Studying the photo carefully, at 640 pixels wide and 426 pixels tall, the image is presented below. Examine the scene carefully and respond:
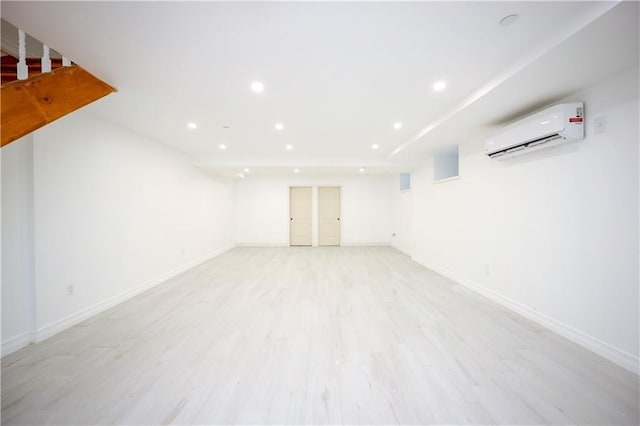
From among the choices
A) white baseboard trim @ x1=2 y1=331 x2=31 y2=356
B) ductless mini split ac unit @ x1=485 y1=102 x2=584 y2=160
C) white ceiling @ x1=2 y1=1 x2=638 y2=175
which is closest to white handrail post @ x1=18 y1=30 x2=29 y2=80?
white ceiling @ x1=2 y1=1 x2=638 y2=175

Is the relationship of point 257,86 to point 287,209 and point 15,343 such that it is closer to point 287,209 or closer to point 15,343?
point 15,343

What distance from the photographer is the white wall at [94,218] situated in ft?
6.95

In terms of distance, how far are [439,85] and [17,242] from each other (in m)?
4.03

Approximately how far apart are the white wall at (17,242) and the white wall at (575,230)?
4.90 metres

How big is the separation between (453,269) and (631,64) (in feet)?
9.72

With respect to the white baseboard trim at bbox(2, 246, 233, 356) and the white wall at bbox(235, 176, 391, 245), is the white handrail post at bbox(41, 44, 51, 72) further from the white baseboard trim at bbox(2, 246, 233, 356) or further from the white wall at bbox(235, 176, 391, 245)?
the white wall at bbox(235, 176, 391, 245)

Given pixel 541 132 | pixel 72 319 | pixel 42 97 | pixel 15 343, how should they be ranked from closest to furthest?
pixel 42 97
pixel 15 343
pixel 541 132
pixel 72 319

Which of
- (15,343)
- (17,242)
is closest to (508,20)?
(17,242)

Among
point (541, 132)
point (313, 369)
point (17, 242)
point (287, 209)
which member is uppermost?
point (541, 132)

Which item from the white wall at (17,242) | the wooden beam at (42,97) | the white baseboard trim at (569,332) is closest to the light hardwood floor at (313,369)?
the white baseboard trim at (569,332)

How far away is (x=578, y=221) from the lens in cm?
203

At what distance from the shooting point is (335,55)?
1682 millimetres

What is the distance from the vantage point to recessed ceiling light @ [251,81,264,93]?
80.9 inches

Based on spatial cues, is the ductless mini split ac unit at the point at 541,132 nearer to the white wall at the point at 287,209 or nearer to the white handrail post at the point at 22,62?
the white handrail post at the point at 22,62
